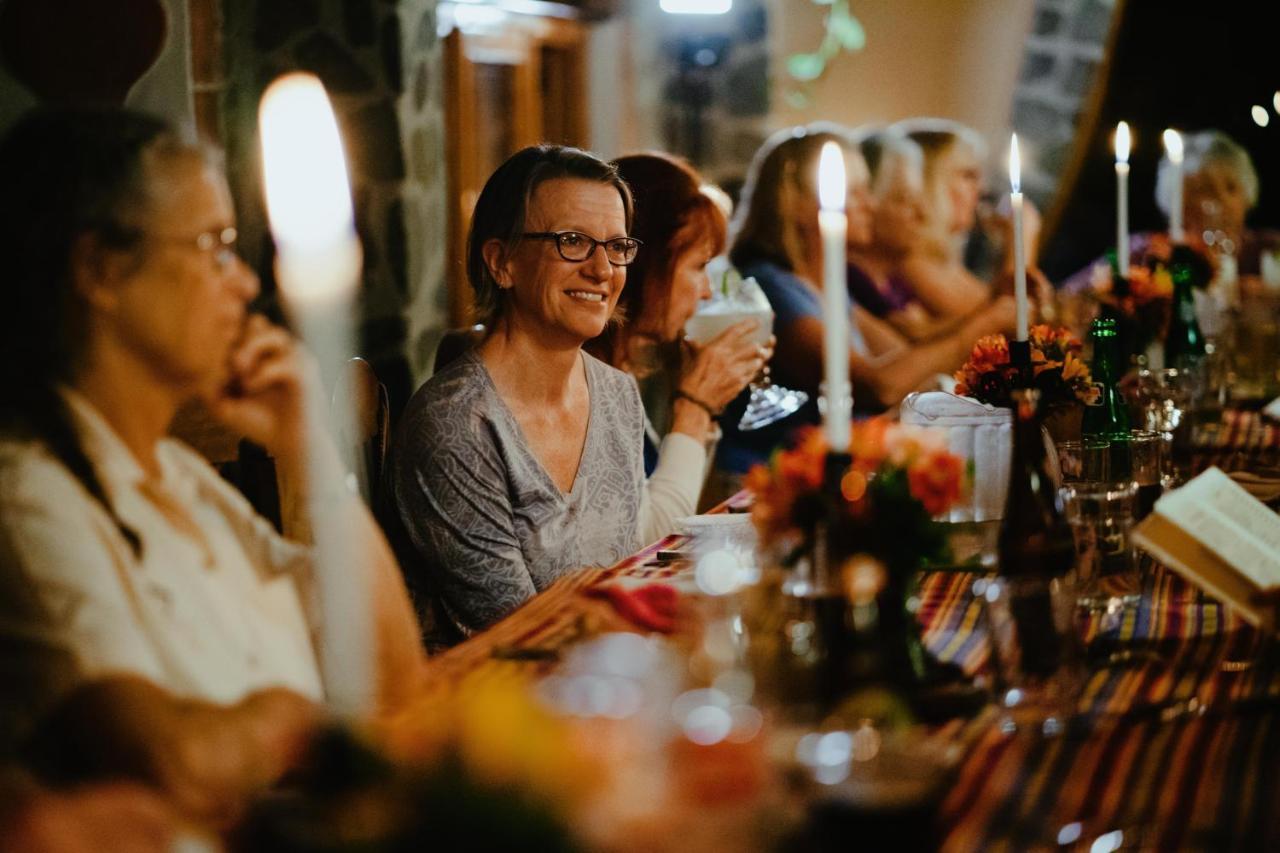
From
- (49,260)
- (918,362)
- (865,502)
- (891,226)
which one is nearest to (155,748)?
(49,260)

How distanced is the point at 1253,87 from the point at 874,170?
2.59 metres

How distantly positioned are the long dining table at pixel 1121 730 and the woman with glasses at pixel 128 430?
0.31 metres

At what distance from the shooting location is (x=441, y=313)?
4.75m

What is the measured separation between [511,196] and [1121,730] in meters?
1.27

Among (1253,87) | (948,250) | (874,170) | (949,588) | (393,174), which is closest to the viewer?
(949,588)

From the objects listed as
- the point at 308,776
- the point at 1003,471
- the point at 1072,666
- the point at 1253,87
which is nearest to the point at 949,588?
the point at 1003,471

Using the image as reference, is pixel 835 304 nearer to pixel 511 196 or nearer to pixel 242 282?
pixel 242 282

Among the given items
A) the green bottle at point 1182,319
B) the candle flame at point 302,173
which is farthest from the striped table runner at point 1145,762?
the green bottle at point 1182,319

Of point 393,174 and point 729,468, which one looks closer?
point 729,468

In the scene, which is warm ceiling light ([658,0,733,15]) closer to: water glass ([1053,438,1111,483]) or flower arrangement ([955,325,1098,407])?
flower arrangement ([955,325,1098,407])

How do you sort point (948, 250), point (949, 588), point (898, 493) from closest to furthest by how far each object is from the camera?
point (898, 493) → point (949, 588) → point (948, 250)

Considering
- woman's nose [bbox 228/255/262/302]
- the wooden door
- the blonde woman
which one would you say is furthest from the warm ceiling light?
woman's nose [bbox 228/255/262/302]

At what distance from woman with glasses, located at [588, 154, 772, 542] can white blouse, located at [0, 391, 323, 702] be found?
1521 mm

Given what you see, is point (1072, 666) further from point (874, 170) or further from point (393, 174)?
point (874, 170)
